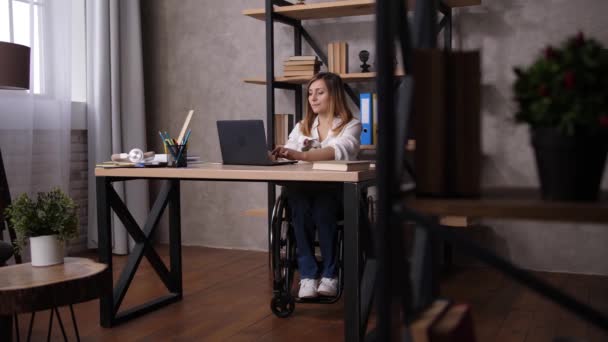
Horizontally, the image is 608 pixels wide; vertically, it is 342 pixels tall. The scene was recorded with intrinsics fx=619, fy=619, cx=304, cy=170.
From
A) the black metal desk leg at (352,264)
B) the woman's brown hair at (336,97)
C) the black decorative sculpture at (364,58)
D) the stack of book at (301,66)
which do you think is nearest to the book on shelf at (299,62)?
the stack of book at (301,66)

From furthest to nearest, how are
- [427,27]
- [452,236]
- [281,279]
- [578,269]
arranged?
[578,269] → [281,279] → [427,27] → [452,236]

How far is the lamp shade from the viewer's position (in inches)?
117

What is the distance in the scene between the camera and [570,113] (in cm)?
88

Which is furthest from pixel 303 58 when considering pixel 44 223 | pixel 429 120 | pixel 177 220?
pixel 429 120

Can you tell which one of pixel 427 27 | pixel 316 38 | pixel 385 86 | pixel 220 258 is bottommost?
pixel 220 258

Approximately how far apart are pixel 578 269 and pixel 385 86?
3.01 m

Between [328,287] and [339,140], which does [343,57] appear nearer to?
[339,140]

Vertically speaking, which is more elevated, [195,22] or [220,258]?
[195,22]

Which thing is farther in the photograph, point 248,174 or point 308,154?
point 308,154

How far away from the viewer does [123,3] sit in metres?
4.44

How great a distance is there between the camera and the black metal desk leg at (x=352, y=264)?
2.15 m

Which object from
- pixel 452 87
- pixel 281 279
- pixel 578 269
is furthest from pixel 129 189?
pixel 452 87

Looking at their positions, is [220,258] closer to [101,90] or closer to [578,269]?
[101,90]

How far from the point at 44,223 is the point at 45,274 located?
202 millimetres
